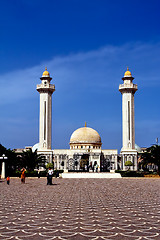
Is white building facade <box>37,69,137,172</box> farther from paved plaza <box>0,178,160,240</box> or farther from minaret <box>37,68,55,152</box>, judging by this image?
paved plaza <box>0,178,160,240</box>

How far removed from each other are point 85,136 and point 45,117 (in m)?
12.0

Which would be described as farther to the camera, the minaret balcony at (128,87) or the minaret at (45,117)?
the minaret at (45,117)

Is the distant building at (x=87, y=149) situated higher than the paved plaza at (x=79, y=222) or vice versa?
the distant building at (x=87, y=149)

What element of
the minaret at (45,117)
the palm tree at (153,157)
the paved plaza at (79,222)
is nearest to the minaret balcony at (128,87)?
the minaret at (45,117)

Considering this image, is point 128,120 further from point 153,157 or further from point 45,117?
point 153,157

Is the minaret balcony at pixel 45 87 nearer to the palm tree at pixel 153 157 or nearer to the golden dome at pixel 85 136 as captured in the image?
the golden dome at pixel 85 136

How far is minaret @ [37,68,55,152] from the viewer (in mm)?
58312

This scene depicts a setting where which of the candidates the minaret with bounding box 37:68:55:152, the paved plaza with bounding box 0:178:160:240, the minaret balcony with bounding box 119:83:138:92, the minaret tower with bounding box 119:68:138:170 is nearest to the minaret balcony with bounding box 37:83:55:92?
the minaret with bounding box 37:68:55:152

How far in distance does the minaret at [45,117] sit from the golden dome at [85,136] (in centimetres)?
997

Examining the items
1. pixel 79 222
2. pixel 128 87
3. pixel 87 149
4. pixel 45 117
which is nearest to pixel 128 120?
pixel 128 87

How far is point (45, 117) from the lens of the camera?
5828cm

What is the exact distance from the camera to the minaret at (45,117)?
58.3m

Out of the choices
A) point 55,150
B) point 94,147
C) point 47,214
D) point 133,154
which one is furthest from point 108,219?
point 94,147

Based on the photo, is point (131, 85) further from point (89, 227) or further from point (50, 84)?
point (89, 227)
